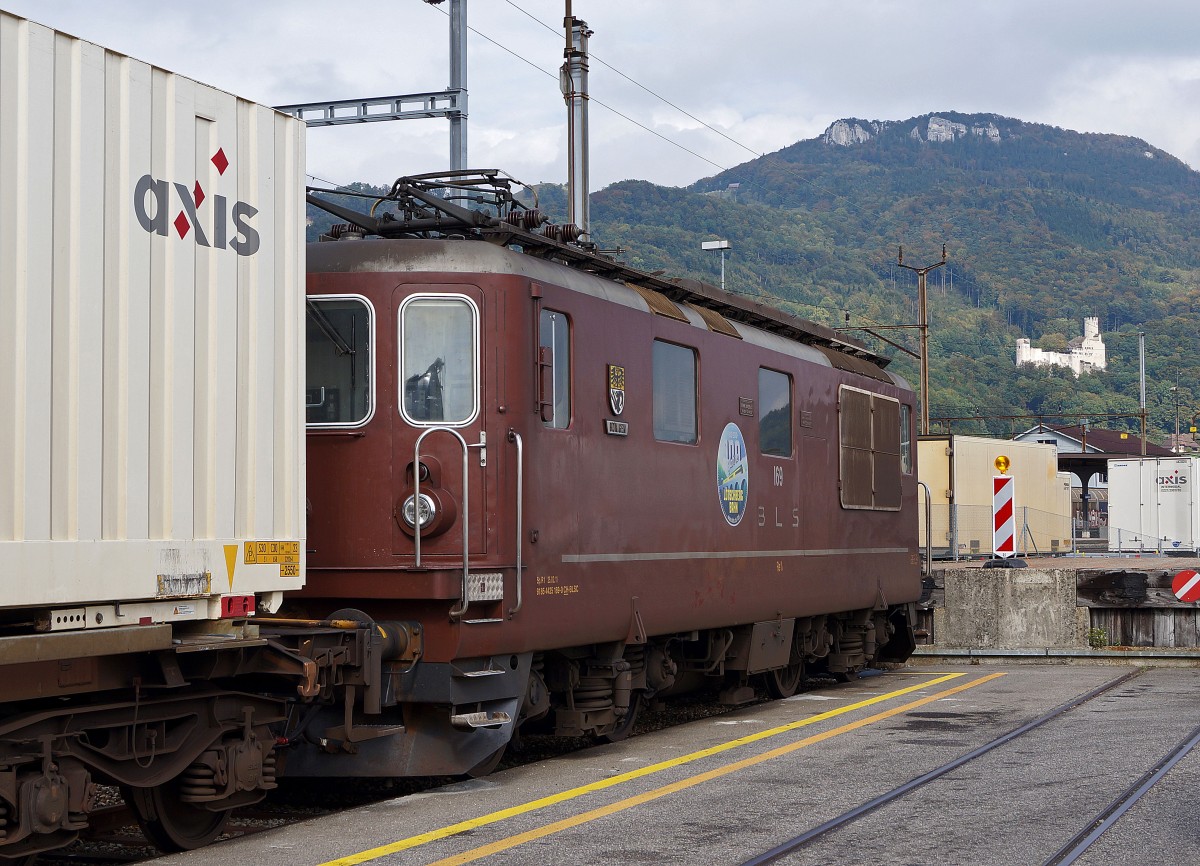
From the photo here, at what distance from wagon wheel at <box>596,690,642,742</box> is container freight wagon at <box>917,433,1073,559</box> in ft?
74.6

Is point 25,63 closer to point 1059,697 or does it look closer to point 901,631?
point 1059,697

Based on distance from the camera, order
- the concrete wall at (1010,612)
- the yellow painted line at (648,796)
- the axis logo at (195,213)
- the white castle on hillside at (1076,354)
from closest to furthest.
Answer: the axis logo at (195,213)
the yellow painted line at (648,796)
the concrete wall at (1010,612)
the white castle on hillside at (1076,354)

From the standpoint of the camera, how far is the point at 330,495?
8508 mm

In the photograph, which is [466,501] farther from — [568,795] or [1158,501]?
[1158,501]

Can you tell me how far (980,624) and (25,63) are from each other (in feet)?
50.5

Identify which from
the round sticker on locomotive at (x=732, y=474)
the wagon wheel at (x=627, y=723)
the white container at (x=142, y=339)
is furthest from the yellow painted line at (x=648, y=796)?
the round sticker on locomotive at (x=732, y=474)

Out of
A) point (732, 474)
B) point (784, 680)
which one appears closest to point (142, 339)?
point (732, 474)

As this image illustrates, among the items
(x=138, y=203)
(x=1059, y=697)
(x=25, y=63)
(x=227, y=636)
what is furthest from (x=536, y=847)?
(x=1059, y=697)

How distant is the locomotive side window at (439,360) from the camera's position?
856cm

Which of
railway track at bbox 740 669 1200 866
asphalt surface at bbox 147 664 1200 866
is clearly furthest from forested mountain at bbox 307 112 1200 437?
railway track at bbox 740 669 1200 866

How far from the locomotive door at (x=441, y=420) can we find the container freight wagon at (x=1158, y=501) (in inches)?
1233

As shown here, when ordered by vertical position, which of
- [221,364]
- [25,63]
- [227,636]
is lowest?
[227,636]

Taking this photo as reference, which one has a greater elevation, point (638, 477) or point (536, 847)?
point (638, 477)

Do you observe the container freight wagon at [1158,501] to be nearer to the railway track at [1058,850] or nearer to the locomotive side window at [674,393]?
the railway track at [1058,850]
